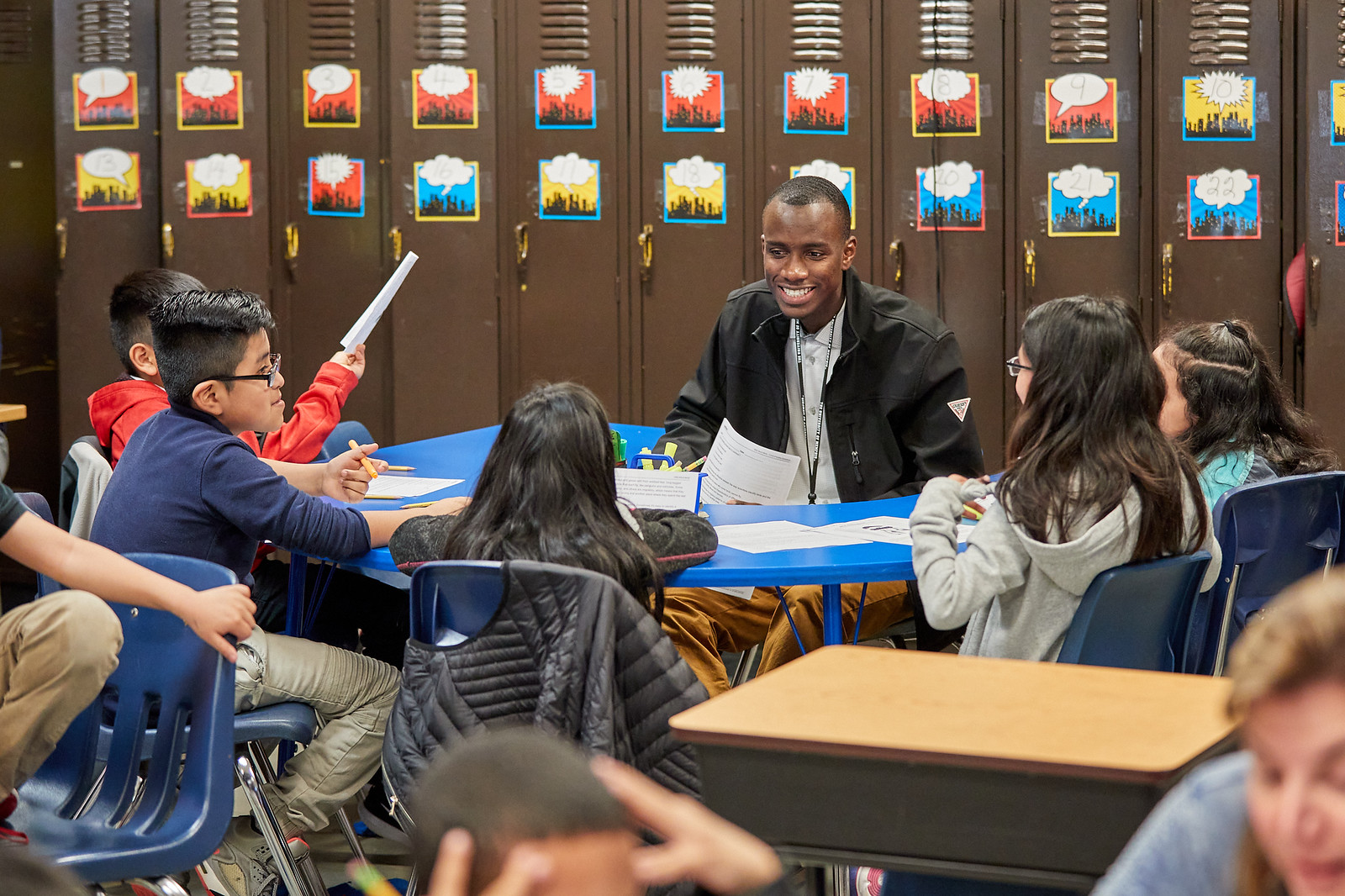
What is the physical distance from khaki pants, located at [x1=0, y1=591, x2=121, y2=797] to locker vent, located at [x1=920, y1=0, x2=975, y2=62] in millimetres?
4161

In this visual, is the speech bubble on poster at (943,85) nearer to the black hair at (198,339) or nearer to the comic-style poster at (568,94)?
the comic-style poster at (568,94)

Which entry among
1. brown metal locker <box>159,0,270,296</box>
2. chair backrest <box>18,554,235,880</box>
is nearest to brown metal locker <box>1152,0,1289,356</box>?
brown metal locker <box>159,0,270,296</box>

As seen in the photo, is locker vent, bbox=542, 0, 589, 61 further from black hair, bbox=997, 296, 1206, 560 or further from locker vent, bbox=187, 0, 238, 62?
black hair, bbox=997, 296, 1206, 560

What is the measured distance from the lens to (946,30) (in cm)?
505

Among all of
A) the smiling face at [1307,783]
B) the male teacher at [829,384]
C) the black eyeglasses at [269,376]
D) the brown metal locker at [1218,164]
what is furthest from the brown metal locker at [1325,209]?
the smiling face at [1307,783]

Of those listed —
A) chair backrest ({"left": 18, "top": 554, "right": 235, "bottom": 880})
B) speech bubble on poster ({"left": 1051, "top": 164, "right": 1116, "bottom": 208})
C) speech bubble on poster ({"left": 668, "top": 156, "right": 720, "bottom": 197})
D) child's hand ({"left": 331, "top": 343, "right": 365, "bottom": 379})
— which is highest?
speech bubble on poster ({"left": 668, "top": 156, "right": 720, "bottom": 197})

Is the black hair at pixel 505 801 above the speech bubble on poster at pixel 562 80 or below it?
below

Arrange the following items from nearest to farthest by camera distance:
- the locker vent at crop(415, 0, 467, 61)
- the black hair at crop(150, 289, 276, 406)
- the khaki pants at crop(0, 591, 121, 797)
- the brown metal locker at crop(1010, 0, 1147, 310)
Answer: the khaki pants at crop(0, 591, 121, 797)
the black hair at crop(150, 289, 276, 406)
the brown metal locker at crop(1010, 0, 1147, 310)
the locker vent at crop(415, 0, 467, 61)

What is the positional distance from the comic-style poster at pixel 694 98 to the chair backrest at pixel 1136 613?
3.48m

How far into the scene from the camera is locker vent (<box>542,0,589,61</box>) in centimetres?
520

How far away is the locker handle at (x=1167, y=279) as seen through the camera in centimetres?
500

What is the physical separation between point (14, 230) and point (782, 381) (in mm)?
3746

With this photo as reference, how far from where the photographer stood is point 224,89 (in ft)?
16.9

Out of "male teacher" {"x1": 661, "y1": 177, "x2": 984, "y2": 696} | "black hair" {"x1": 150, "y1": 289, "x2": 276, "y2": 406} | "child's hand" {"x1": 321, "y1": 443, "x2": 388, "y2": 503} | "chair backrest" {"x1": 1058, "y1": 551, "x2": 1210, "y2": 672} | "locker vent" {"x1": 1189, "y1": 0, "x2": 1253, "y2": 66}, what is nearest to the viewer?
"chair backrest" {"x1": 1058, "y1": 551, "x2": 1210, "y2": 672}
